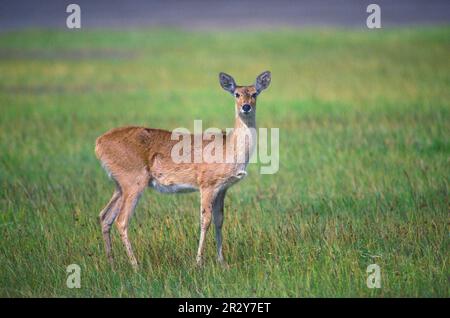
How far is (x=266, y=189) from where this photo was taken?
40.2 ft

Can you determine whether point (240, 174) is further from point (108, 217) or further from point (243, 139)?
point (108, 217)

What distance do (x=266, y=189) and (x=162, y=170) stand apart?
131 inches

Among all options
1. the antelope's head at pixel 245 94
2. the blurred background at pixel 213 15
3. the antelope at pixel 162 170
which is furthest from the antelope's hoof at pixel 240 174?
the blurred background at pixel 213 15

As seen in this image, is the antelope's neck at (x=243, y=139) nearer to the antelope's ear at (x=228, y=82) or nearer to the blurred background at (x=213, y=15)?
the antelope's ear at (x=228, y=82)

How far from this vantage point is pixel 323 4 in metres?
71.2

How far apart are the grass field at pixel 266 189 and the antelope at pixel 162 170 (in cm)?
41

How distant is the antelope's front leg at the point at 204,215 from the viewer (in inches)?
347

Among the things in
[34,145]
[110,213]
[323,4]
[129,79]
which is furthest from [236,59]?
[323,4]

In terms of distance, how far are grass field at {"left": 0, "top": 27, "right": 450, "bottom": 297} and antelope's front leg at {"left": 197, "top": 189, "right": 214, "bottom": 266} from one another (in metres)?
0.20

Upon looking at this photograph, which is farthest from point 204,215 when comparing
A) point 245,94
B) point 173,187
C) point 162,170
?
point 245,94

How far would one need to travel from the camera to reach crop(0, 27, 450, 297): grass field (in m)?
8.33

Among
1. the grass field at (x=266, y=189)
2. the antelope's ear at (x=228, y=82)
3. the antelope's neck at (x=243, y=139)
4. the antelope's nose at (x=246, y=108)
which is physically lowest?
the grass field at (x=266, y=189)
